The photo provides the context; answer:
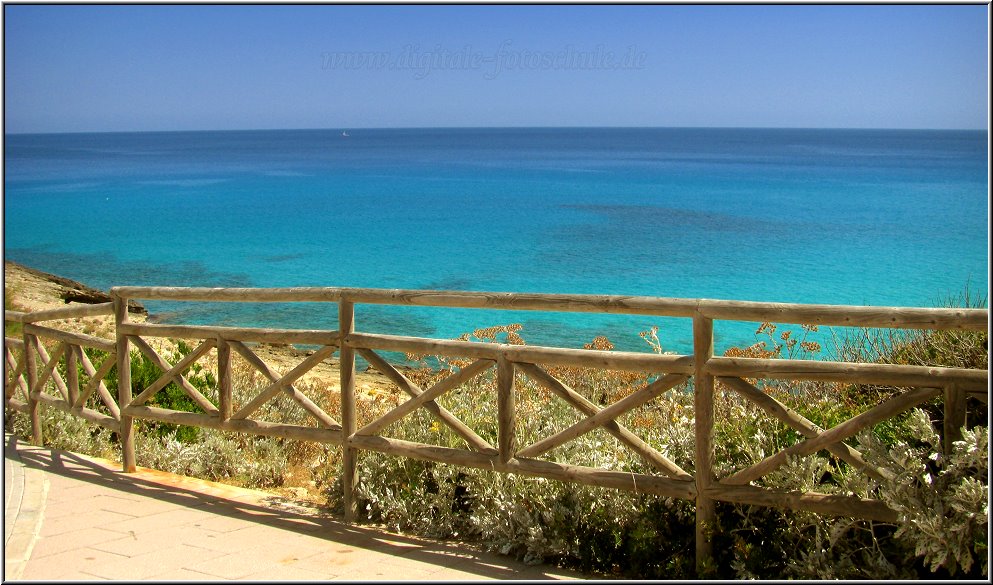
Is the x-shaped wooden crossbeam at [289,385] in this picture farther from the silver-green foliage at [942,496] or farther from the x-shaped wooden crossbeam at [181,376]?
the silver-green foliage at [942,496]

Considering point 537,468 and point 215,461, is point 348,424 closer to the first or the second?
point 537,468

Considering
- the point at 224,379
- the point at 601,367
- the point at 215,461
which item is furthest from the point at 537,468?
the point at 215,461

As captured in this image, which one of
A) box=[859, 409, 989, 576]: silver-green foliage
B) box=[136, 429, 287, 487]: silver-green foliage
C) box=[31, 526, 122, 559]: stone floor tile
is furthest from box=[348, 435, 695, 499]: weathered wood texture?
box=[136, 429, 287, 487]: silver-green foliage

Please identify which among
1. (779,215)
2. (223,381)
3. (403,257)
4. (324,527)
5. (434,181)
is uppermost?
(434,181)

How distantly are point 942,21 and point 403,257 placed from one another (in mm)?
73823

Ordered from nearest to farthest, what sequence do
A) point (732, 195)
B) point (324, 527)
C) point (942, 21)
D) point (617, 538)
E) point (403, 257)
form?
point (617, 538), point (324, 527), point (403, 257), point (732, 195), point (942, 21)

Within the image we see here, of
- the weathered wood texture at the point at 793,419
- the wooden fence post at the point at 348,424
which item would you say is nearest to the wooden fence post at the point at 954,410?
the weathered wood texture at the point at 793,419

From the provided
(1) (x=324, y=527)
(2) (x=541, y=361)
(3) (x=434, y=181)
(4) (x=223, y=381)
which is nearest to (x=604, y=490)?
(2) (x=541, y=361)

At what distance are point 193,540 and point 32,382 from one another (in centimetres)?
386

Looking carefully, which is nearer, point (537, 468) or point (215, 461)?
point (537, 468)

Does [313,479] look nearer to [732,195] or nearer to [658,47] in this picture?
[732,195]

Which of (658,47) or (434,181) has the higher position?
(658,47)

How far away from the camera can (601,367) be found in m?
4.71

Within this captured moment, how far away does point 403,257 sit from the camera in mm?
41219
